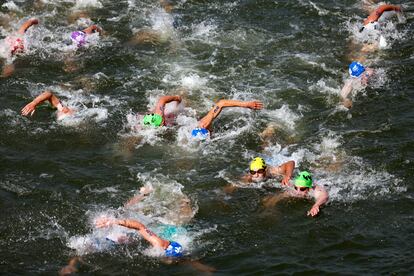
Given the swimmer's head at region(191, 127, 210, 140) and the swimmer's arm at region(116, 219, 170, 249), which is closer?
the swimmer's arm at region(116, 219, 170, 249)

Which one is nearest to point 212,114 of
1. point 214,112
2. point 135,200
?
point 214,112

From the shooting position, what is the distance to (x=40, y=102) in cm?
1483

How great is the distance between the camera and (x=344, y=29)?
62.2 ft

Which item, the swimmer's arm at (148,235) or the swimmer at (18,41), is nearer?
the swimmer's arm at (148,235)

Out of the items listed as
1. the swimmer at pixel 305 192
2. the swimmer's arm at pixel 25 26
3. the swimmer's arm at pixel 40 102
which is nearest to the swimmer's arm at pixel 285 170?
the swimmer at pixel 305 192

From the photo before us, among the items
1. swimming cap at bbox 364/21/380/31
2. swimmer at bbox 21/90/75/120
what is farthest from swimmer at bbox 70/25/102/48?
swimming cap at bbox 364/21/380/31

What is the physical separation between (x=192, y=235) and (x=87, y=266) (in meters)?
1.99

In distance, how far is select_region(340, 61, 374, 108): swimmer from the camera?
51.8ft

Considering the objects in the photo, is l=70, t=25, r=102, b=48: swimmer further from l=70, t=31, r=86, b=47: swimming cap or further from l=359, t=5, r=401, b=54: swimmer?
l=359, t=5, r=401, b=54: swimmer

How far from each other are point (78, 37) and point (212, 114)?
5.76 meters

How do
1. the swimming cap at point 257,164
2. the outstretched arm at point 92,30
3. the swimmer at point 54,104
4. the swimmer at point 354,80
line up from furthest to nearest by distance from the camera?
the outstretched arm at point 92,30, the swimmer at point 354,80, the swimmer at point 54,104, the swimming cap at point 257,164

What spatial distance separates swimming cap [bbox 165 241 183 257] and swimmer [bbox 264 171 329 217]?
2.33 meters

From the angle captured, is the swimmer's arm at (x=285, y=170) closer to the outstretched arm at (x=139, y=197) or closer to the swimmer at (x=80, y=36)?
the outstretched arm at (x=139, y=197)

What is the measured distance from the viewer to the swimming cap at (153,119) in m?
14.5
